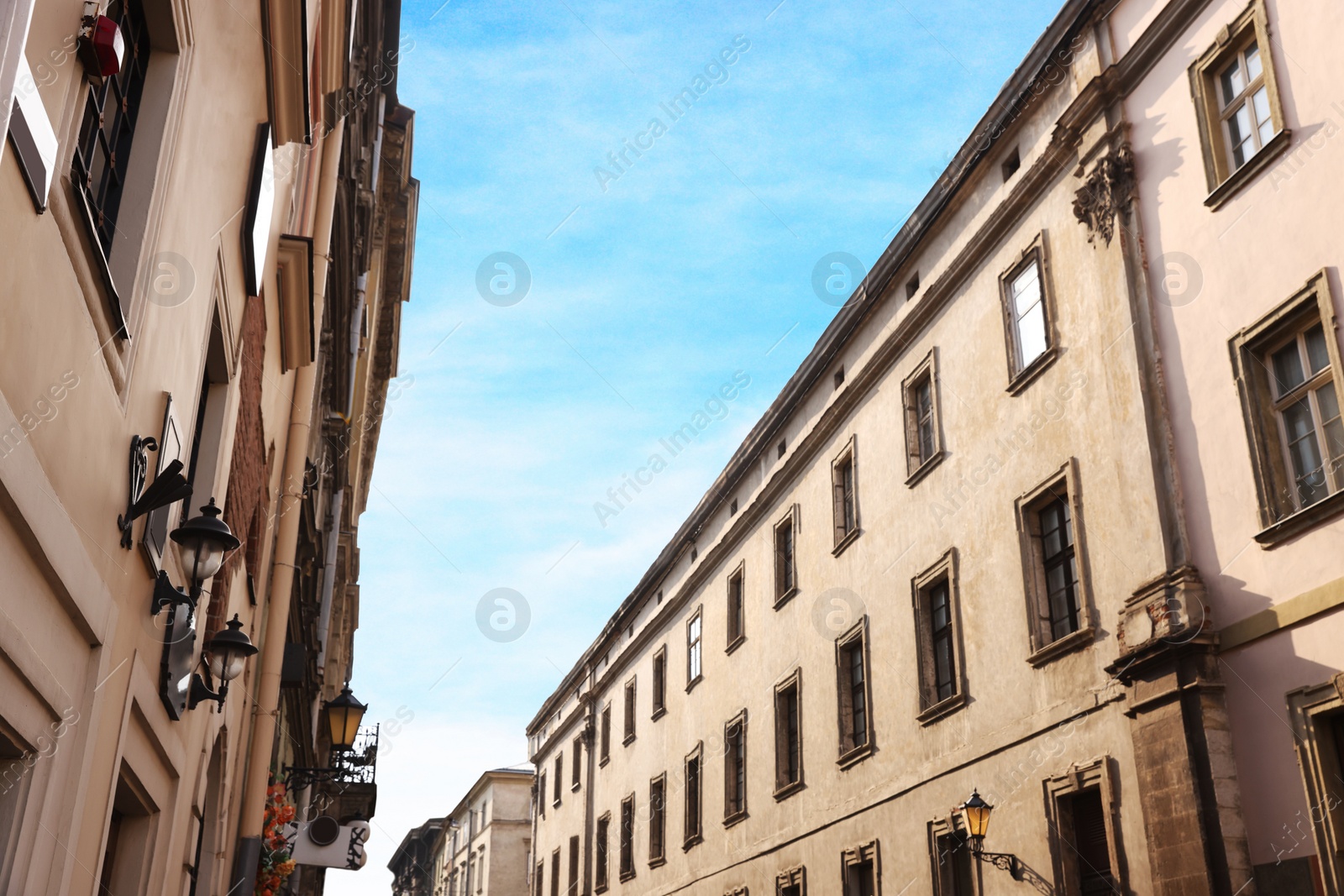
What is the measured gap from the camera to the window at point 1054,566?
47.1ft

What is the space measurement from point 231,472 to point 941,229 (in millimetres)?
13373

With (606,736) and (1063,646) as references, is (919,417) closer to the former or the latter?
(1063,646)

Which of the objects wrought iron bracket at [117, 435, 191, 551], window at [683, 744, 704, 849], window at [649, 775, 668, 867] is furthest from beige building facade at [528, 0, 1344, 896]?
wrought iron bracket at [117, 435, 191, 551]

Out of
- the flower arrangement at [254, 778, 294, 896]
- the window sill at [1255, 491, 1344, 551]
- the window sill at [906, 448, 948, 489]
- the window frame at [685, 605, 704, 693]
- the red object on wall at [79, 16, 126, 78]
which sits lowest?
the flower arrangement at [254, 778, 294, 896]

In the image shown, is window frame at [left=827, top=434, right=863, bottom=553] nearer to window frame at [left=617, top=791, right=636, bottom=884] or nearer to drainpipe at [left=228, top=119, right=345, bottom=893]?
drainpipe at [left=228, top=119, right=345, bottom=893]

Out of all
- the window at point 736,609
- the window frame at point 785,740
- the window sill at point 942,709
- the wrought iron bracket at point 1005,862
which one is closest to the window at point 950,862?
the wrought iron bracket at point 1005,862

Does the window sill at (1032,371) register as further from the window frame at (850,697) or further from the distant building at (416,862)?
the distant building at (416,862)

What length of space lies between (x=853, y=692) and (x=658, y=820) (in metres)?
12.4

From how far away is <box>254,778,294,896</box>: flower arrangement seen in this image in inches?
485

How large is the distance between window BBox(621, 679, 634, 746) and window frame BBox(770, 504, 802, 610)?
1164 centimetres

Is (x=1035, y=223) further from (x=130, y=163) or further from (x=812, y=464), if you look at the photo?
(x=130, y=163)

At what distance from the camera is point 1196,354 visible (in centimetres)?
1294

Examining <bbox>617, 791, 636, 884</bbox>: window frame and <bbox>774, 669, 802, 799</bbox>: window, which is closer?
<bbox>774, 669, 802, 799</bbox>: window

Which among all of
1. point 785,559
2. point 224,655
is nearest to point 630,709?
point 785,559
